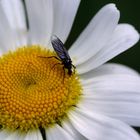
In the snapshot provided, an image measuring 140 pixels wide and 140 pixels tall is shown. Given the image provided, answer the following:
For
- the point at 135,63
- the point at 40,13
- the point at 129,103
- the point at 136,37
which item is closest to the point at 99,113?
the point at 129,103


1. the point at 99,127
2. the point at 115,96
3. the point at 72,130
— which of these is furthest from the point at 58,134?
the point at 115,96

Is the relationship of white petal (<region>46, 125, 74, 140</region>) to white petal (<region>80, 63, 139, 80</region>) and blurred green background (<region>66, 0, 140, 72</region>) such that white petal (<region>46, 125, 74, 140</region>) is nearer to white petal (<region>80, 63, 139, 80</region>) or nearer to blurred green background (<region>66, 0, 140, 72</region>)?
white petal (<region>80, 63, 139, 80</region>)

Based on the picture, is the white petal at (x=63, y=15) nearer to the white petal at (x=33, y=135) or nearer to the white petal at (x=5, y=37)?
the white petal at (x=5, y=37)

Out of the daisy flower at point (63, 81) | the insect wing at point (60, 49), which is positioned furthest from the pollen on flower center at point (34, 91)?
the insect wing at point (60, 49)

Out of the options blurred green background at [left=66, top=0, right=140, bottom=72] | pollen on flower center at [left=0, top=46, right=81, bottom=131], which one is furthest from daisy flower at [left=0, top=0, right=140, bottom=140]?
blurred green background at [left=66, top=0, right=140, bottom=72]

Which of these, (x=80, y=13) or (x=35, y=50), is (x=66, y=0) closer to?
(x=35, y=50)
